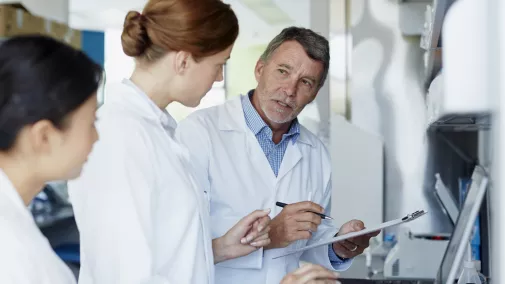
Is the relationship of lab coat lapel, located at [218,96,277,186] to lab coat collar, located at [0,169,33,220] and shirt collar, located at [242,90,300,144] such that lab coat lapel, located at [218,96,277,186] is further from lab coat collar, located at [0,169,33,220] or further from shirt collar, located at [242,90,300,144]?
lab coat collar, located at [0,169,33,220]

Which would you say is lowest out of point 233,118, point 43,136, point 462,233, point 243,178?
point 462,233

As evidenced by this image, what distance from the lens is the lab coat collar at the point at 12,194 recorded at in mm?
1075

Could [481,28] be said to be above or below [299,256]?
above

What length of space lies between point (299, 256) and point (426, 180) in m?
2.02

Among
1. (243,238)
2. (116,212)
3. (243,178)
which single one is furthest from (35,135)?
(243,178)

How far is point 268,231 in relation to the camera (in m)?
2.04

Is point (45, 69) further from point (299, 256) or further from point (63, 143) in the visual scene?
point (299, 256)

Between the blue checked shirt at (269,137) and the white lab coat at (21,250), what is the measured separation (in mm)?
1359

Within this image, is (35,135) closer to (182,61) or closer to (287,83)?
(182,61)

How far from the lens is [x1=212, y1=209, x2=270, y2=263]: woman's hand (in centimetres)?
191

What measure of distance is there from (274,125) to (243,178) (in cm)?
24

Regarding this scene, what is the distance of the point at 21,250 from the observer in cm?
102

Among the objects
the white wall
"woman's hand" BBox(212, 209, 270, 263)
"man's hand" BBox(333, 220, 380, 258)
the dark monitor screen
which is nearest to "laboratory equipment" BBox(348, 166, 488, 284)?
the dark monitor screen

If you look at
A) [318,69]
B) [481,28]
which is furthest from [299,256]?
[481,28]
